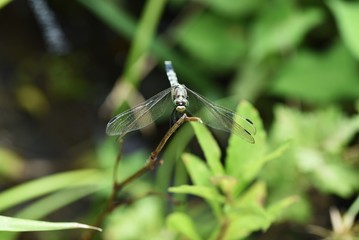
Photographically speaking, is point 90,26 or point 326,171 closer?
point 326,171

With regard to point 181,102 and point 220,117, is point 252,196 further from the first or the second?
point 181,102

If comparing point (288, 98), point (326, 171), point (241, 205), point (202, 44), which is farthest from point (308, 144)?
point (202, 44)

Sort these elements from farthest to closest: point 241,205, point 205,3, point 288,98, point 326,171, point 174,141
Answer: point 205,3, point 288,98, point 174,141, point 326,171, point 241,205

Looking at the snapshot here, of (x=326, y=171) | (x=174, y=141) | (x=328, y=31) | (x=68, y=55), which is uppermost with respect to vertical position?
(x=68, y=55)

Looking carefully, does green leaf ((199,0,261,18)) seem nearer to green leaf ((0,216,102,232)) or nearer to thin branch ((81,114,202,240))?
thin branch ((81,114,202,240))

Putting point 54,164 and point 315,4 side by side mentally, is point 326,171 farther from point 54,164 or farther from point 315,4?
point 54,164

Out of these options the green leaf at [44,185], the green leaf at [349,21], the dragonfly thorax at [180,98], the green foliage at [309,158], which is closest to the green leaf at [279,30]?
the green leaf at [349,21]

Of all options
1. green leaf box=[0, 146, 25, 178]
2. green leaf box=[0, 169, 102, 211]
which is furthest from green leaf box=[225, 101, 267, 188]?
green leaf box=[0, 146, 25, 178]

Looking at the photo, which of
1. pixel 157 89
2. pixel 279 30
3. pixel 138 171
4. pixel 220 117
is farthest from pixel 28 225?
pixel 157 89
